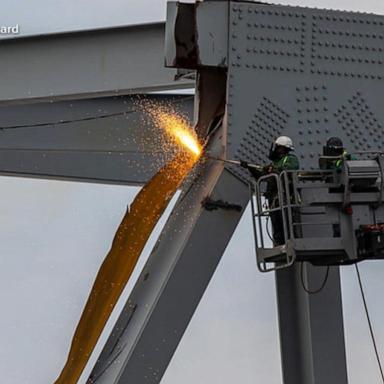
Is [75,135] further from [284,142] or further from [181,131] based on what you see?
[284,142]

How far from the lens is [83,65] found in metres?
14.5

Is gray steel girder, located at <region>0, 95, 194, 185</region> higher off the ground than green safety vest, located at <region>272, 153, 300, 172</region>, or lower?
higher

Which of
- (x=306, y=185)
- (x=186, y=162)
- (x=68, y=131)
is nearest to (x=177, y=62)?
(x=186, y=162)

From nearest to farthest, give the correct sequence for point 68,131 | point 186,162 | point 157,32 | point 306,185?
point 306,185 < point 186,162 < point 157,32 < point 68,131

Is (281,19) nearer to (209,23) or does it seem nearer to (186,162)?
(209,23)

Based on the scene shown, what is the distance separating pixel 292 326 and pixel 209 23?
353 centimetres

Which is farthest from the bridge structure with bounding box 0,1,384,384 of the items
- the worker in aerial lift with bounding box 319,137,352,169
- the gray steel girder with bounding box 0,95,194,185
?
the gray steel girder with bounding box 0,95,194,185

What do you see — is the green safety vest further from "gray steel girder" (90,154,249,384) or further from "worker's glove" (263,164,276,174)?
"gray steel girder" (90,154,249,384)

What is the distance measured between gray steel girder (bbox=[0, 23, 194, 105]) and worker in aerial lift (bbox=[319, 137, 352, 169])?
14.2 feet

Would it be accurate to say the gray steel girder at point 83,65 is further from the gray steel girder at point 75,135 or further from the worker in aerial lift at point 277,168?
the worker in aerial lift at point 277,168

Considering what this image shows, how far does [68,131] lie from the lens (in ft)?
50.3

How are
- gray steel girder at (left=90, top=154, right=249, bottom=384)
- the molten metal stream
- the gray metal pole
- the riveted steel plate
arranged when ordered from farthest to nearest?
the molten metal stream, the gray metal pole, the riveted steel plate, gray steel girder at (left=90, top=154, right=249, bottom=384)

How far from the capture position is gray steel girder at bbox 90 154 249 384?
388 inches

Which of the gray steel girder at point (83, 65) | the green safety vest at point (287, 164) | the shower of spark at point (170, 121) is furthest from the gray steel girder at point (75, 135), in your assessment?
the green safety vest at point (287, 164)
